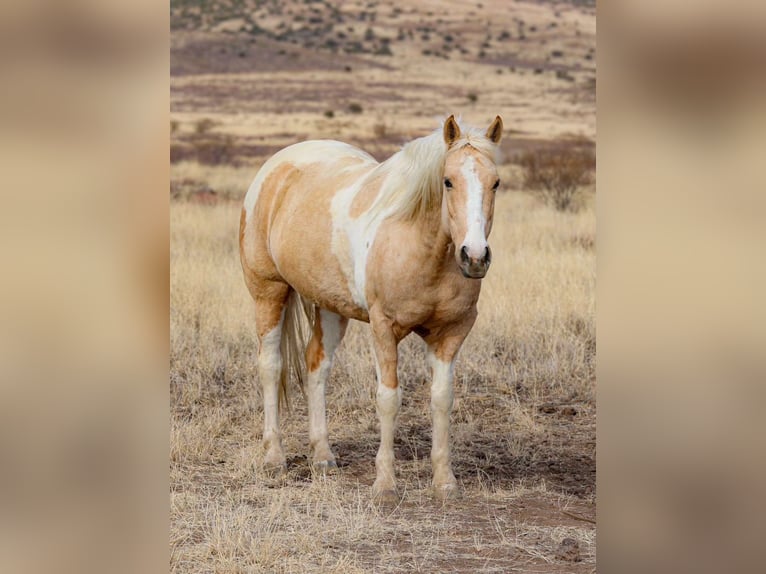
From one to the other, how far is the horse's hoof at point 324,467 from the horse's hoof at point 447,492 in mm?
752

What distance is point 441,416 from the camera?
522cm

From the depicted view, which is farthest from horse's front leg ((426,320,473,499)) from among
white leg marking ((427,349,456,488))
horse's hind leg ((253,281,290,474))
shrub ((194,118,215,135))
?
shrub ((194,118,215,135))

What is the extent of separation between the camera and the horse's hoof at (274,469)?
5711 millimetres

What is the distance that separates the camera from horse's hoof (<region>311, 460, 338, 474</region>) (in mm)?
5719

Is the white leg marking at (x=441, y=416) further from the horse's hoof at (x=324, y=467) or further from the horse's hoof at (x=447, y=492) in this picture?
the horse's hoof at (x=324, y=467)

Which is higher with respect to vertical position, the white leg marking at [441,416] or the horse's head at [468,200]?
the horse's head at [468,200]

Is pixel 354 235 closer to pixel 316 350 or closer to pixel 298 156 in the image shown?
pixel 316 350

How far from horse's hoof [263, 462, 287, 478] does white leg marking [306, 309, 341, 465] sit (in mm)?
187

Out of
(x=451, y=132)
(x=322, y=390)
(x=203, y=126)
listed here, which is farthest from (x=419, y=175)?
(x=203, y=126)

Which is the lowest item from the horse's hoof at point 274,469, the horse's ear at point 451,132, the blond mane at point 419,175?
the horse's hoof at point 274,469

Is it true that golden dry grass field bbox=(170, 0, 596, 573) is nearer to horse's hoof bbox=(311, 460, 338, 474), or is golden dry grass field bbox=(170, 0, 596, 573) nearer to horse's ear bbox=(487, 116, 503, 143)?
horse's hoof bbox=(311, 460, 338, 474)

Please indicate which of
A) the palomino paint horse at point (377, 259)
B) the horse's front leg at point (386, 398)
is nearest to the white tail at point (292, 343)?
the palomino paint horse at point (377, 259)

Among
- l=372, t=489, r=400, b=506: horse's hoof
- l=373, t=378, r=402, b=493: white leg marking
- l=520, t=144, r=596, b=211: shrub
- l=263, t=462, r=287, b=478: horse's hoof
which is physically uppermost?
l=520, t=144, r=596, b=211: shrub
